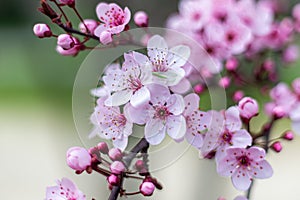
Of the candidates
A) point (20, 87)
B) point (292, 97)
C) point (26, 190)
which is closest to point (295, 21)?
point (292, 97)

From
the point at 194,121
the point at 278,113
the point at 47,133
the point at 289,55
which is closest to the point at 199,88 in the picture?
the point at 278,113

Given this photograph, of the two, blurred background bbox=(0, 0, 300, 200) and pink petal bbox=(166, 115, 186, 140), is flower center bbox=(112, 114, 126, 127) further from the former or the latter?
blurred background bbox=(0, 0, 300, 200)

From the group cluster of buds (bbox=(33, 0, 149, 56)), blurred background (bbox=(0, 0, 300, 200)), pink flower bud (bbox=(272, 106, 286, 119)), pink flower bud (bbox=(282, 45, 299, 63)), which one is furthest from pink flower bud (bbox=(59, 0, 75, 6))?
pink flower bud (bbox=(282, 45, 299, 63))

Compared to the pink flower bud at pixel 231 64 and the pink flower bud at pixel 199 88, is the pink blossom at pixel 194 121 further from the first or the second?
the pink flower bud at pixel 231 64

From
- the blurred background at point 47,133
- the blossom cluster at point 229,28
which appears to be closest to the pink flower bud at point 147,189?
the blossom cluster at point 229,28

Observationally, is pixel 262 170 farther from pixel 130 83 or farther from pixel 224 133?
pixel 130 83
